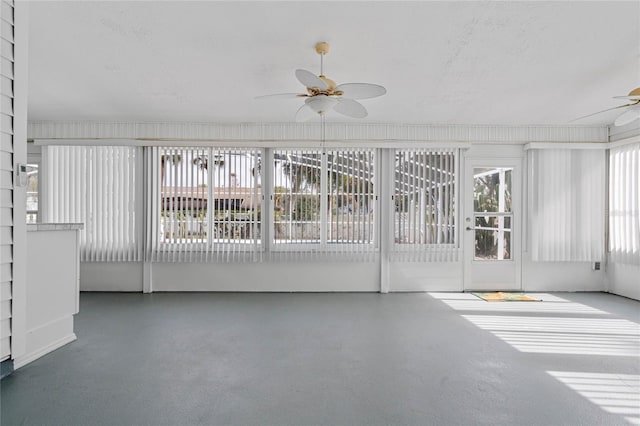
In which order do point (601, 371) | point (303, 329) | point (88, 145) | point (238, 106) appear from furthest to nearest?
point (88, 145), point (238, 106), point (303, 329), point (601, 371)

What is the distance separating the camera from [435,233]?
5.04 m

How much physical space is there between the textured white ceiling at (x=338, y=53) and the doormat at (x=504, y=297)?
2394mm

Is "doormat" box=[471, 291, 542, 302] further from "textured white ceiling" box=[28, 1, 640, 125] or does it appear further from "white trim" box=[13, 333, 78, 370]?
"white trim" box=[13, 333, 78, 370]

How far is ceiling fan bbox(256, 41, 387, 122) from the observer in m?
2.63

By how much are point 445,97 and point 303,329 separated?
2896 millimetres

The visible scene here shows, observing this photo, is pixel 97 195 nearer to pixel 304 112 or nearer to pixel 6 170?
pixel 6 170

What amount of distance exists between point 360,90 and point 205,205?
306cm

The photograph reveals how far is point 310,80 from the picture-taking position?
2572 mm

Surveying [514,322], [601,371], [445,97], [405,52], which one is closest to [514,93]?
[445,97]

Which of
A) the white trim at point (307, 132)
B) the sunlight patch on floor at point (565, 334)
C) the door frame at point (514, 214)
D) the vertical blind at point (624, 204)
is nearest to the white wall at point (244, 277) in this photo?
the door frame at point (514, 214)

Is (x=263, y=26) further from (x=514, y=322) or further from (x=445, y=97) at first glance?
(x=514, y=322)

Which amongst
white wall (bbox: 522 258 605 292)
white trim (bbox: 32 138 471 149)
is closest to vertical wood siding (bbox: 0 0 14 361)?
white trim (bbox: 32 138 471 149)

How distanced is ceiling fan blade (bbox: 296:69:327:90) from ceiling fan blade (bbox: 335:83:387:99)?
130mm

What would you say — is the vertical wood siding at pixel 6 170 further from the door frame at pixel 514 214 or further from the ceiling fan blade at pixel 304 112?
the door frame at pixel 514 214
